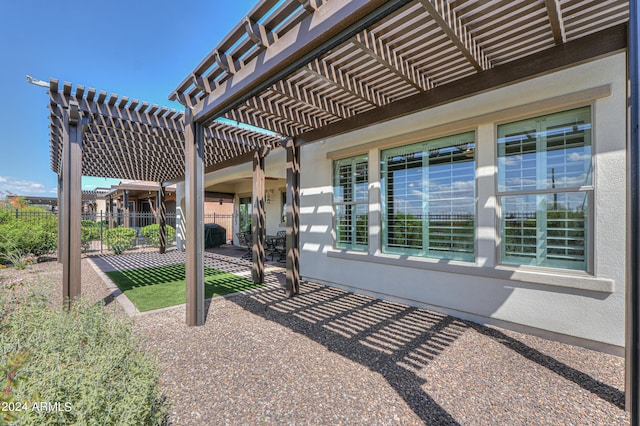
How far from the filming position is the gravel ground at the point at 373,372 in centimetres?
223

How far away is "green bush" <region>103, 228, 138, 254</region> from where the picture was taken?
11951 mm

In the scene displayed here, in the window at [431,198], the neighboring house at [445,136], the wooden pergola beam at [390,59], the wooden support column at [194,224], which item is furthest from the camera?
the window at [431,198]

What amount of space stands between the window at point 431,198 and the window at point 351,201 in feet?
1.49

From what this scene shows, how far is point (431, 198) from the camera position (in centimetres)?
464

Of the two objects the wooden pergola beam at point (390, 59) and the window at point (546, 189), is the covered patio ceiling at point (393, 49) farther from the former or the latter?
the window at point (546, 189)

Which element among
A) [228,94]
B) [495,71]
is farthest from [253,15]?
[495,71]

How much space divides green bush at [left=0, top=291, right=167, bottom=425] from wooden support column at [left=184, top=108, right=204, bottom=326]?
5.56 ft

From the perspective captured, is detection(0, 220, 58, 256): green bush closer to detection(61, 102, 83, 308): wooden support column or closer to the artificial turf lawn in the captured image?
the artificial turf lawn

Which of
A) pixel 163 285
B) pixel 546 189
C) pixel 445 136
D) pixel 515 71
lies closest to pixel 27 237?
pixel 163 285

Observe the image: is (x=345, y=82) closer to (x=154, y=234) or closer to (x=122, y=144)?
(x=122, y=144)

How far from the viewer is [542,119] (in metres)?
3.57

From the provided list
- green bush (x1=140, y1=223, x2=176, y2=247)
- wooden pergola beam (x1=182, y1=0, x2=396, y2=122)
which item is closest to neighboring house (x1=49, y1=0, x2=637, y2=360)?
wooden pergola beam (x1=182, y1=0, x2=396, y2=122)

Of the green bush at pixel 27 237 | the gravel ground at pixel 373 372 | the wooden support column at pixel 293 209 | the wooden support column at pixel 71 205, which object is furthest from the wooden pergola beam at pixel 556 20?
the green bush at pixel 27 237

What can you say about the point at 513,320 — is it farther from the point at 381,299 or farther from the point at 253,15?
the point at 253,15
